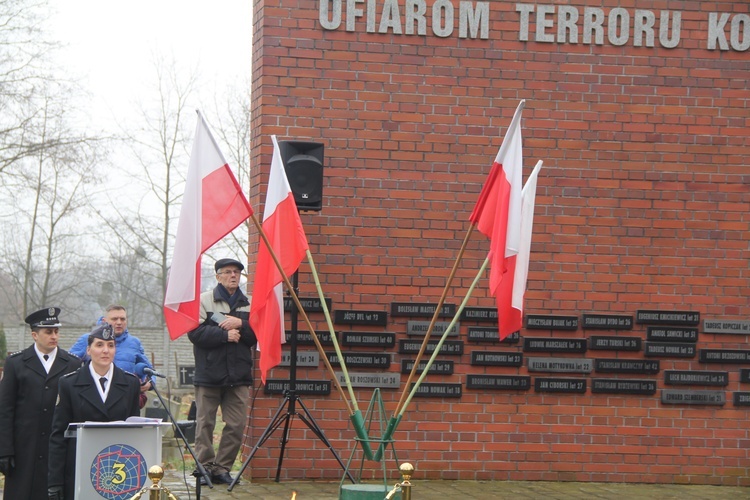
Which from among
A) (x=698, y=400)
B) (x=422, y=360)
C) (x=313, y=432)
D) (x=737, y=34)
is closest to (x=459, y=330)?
(x=422, y=360)

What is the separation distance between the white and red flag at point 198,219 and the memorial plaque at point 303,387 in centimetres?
178

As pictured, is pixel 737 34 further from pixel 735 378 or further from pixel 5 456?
pixel 5 456

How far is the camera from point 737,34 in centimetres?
1096

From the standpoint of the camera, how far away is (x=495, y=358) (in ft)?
34.8

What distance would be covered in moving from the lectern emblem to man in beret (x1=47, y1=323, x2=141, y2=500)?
11.7 inches

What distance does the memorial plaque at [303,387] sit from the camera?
408 inches

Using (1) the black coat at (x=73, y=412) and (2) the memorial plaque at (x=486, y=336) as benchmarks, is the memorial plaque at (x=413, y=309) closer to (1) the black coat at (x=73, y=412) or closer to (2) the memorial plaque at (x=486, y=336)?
(2) the memorial plaque at (x=486, y=336)

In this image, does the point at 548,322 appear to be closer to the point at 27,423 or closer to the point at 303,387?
the point at 303,387

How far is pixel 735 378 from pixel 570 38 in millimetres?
3701

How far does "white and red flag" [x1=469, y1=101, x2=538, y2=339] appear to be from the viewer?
28.3 feet

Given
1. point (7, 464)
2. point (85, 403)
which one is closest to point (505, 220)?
point (85, 403)

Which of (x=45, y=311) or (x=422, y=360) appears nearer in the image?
(x=45, y=311)

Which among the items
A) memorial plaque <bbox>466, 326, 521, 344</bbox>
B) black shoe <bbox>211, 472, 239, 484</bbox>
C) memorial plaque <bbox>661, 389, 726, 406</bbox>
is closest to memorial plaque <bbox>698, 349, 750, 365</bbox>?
memorial plaque <bbox>661, 389, 726, 406</bbox>

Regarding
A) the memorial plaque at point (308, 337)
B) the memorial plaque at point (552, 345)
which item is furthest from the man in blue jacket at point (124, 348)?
the memorial plaque at point (552, 345)
